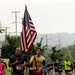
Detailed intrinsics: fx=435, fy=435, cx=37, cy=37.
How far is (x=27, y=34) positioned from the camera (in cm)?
1778

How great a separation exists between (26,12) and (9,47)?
133 feet

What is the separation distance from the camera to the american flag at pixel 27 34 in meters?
17.6

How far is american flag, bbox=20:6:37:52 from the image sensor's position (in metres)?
17.6

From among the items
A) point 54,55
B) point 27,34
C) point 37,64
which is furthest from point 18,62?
point 54,55

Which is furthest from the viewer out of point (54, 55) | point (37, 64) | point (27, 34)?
point (54, 55)

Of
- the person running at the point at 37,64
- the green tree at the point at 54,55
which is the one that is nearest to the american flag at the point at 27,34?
the person running at the point at 37,64

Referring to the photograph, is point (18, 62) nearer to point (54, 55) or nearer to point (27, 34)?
point (27, 34)

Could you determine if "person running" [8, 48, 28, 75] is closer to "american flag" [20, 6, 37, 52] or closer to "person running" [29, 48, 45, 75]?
"person running" [29, 48, 45, 75]

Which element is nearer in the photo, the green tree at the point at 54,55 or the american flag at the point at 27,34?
the american flag at the point at 27,34

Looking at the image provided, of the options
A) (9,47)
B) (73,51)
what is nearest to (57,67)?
(9,47)

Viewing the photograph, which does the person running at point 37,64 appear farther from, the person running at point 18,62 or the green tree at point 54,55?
the green tree at point 54,55

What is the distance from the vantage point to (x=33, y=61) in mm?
17156

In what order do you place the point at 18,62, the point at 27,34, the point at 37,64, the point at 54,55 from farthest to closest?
1. the point at 54,55
2. the point at 27,34
3. the point at 37,64
4. the point at 18,62

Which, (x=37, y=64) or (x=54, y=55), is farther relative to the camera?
(x=54, y=55)
